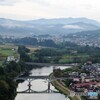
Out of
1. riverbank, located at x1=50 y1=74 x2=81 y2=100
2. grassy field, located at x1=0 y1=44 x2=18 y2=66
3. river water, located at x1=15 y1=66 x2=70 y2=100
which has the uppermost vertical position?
grassy field, located at x1=0 y1=44 x2=18 y2=66

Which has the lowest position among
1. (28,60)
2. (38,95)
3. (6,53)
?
(38,95)

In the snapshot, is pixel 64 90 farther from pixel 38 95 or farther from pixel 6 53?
pixel 6 53

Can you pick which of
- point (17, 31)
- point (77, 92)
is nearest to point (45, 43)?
point (77, 92)

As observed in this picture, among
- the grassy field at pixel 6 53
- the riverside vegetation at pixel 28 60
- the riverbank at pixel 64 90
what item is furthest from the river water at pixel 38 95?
the grassy field at pixel 6 53

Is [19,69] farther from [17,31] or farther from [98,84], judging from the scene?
[17,31]

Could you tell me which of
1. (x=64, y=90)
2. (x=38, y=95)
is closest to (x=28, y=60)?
(x=64, y=90)

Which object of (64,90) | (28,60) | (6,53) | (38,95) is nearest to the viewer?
(38,95)

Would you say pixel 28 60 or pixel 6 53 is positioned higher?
pixel 6 53

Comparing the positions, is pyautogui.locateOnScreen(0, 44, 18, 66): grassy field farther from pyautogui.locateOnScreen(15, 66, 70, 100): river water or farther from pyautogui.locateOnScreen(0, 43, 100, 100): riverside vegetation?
pyautogui.locateOnScreen(15, 66, 70, 100): river water

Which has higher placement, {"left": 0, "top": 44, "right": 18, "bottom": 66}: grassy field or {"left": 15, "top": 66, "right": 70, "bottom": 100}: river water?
{"left": 0, "top": 44, "right": 18, "bottom": 66}: grassy field

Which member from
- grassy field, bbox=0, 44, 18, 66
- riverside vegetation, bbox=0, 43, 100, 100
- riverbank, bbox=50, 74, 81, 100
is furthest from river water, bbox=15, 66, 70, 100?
grassy field, bbox=0, 44, 18, 66

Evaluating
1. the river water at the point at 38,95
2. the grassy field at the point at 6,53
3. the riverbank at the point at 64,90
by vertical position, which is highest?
the grassy field at the point at 6,53

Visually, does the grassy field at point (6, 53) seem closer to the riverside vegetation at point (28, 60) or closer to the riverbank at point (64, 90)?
the riverside vegetation at point (28, 60)
